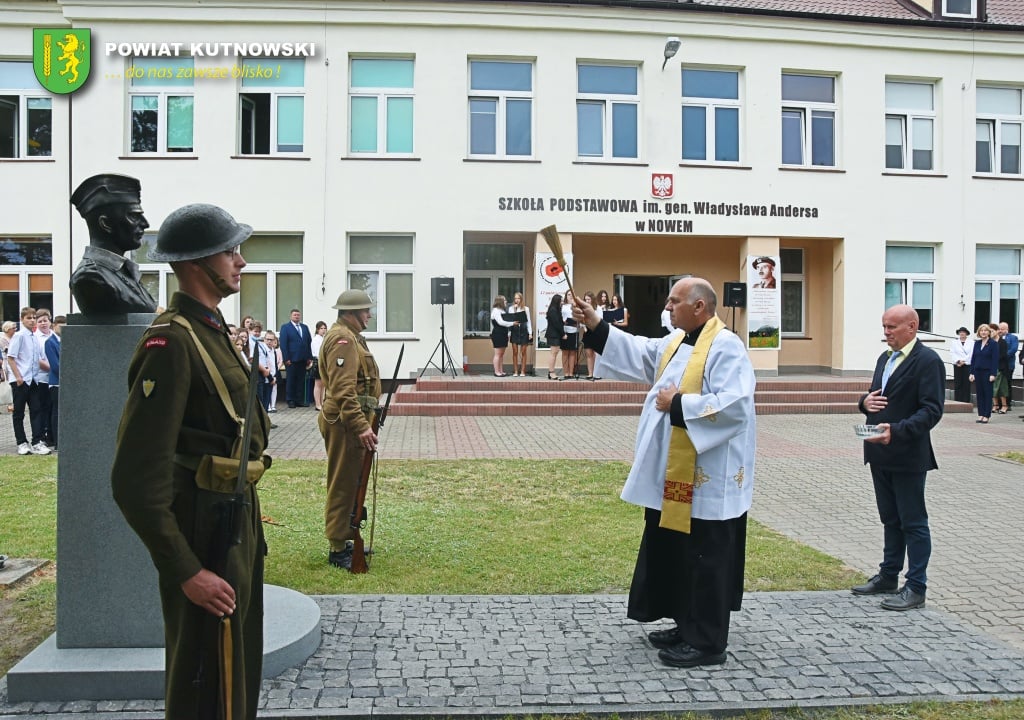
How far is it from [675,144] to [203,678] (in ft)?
65.8

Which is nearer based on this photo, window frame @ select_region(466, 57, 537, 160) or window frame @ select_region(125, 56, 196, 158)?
window frame @ select_region(125, 56, 196, 158)

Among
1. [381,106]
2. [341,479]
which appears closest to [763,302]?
[381,106]

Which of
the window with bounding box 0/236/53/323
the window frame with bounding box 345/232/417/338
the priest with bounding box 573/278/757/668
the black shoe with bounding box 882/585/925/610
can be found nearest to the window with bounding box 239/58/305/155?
the window frame with bounding box 345/232/417/338

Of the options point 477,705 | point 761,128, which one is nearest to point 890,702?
point 477,705

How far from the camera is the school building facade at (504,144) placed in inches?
796

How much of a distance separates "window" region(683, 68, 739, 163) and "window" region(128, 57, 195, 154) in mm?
12085

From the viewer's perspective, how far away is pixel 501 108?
20.8 meters

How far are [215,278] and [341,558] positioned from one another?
3.77 m

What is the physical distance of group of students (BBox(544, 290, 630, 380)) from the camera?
19359mm

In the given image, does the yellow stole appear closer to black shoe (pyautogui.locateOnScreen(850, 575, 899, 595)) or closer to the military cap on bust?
black shoe (pyautogui.locateOnScreen(850, 575, 899, 595))

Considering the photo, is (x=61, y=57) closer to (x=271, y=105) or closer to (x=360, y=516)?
(x=271, y=105)

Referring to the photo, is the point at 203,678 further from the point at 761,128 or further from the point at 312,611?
the point at 761,128

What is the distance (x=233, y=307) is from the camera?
20219 millimetres

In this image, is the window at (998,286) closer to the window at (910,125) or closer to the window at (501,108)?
the window at (910,125)
